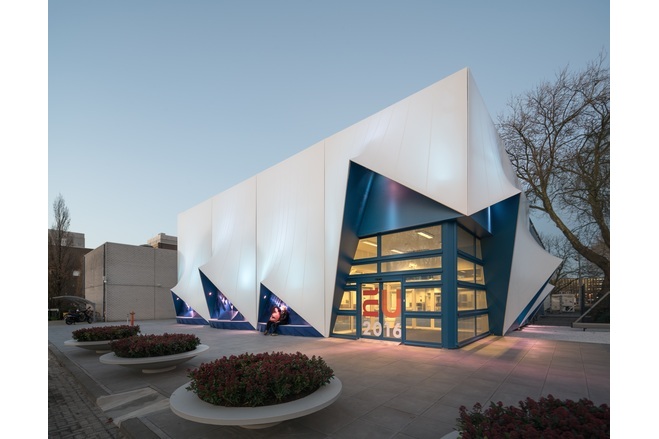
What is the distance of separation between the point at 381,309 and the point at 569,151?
592 inches

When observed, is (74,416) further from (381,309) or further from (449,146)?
(449,146)

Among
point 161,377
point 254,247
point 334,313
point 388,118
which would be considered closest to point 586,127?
point 388,118

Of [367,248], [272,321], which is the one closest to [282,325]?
[272,321]

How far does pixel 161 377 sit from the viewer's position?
7586 mm

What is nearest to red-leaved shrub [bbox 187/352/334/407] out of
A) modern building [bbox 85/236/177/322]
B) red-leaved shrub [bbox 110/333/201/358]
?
red-leaved shrub [bbox 110/333/201/358]

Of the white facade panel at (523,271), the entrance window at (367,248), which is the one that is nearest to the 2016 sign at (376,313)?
the entrance window at (367,248)

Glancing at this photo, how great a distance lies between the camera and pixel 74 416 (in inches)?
223

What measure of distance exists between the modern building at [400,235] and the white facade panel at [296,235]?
51 mm

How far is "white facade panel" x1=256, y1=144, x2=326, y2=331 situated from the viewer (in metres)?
13.3

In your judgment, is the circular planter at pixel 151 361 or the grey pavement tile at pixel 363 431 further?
the circular planter at pixel 151 361

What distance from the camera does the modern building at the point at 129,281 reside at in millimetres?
26438

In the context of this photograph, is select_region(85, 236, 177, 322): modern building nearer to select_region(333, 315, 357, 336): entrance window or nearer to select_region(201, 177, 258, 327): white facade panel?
select_region(201, 177, 258, 327): white facade panel

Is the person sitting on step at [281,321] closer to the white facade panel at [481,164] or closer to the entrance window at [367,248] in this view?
the entrance window at [367,248]

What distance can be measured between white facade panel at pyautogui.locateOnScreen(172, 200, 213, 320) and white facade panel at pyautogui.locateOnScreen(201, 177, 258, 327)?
4.46 feet
